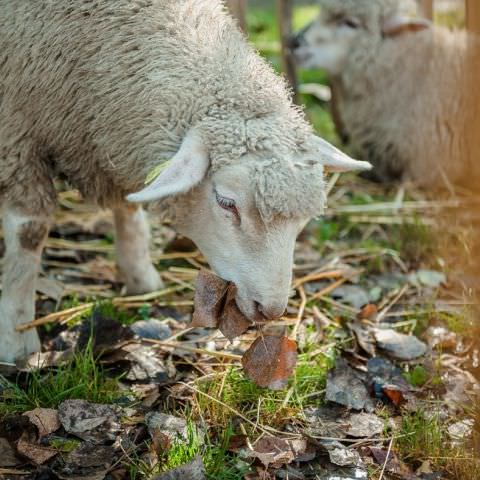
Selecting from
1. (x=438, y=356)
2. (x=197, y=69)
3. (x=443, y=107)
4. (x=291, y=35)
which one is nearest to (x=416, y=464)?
(x=438, y=356)

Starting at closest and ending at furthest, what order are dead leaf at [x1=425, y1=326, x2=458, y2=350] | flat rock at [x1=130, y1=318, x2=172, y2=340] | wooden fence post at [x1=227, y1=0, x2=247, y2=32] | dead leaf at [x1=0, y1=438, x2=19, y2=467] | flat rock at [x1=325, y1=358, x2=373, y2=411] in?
dead leaf at [x1=0, y1=438, x2=19, y2=467]
flat rock at [x1=325, y1=358, x2=373, y2=411]
flat rock at [x1=130, y1=318, x2=172, y2=340]
dead leaf at [x1=425, y1=326, x2=458, y2=350]
wooden fence post at [x1=227, y1=0, x2=247, y2=32]

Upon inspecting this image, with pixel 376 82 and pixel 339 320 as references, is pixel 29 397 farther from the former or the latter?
pixel 376 82

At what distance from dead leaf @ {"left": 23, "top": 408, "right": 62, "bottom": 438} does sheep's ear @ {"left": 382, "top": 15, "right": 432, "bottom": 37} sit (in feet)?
13.3

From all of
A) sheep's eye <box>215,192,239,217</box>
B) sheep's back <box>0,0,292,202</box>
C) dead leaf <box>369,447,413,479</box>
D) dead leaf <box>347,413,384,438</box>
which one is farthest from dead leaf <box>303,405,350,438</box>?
sheep's back <box>0,0,292,202</box>

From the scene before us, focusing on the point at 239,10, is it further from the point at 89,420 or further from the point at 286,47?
the point at 89,420

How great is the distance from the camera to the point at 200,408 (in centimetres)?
307

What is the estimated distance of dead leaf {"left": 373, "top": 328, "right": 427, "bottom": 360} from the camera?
3646 millimetres

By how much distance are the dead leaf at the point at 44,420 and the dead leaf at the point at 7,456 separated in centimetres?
11

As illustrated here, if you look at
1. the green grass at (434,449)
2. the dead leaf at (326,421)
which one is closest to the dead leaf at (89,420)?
the dead leaf at (326,421)

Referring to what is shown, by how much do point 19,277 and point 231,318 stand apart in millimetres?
1026

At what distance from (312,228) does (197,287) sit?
2.08 m

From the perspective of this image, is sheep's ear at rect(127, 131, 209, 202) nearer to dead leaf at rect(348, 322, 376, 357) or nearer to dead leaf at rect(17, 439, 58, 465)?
dead leaf at rect(17, 439, 58, 465)

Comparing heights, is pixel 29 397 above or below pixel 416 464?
above

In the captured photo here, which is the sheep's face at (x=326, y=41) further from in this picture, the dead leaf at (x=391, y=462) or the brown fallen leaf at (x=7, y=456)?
the brown fallen leaf at (x=7, y=456)
